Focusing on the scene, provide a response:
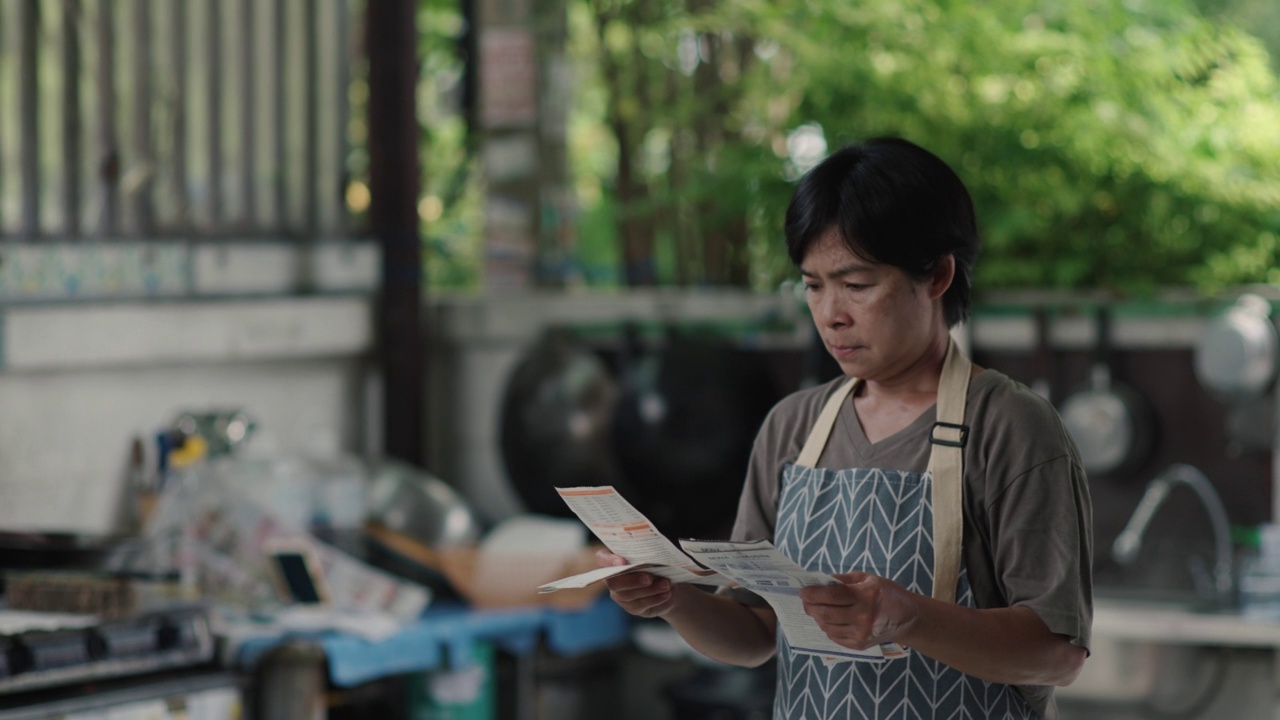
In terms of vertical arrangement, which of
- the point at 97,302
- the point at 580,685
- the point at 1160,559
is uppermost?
the point at 97,302

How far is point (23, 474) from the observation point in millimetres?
3850

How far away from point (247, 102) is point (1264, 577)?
2913 mm

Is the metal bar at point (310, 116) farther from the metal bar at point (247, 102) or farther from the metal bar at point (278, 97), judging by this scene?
the metal bar at point (247, 102)

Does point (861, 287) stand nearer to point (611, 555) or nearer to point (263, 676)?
point (611, 555)

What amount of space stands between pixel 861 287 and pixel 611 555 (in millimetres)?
417

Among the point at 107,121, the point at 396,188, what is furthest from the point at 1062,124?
the point at 107,121

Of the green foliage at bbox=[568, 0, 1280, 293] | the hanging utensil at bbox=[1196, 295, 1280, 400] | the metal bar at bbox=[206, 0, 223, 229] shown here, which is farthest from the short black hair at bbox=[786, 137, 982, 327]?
the metal bar at bbox=[206, 0, 223, 229]

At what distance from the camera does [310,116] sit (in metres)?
4.61

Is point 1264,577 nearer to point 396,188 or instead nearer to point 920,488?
point 920,488

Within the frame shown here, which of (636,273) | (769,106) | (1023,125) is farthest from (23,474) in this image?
(1023,125)

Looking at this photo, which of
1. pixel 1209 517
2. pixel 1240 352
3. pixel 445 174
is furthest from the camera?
pixel 445 174

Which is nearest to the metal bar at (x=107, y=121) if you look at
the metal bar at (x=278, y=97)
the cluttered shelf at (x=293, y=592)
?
the metal bar at (x=278, y=97)

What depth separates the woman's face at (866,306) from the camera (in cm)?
171

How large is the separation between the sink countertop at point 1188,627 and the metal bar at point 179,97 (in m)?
2.58
